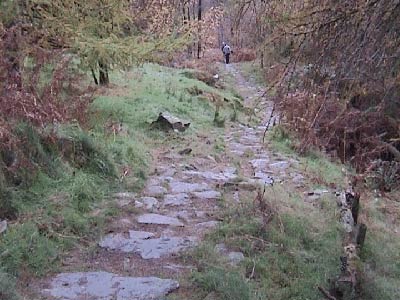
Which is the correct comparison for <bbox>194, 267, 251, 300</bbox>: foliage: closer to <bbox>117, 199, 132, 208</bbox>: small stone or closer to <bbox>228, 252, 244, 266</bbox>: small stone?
<bbox>228, 252, 244, 266</bbox>: small stone

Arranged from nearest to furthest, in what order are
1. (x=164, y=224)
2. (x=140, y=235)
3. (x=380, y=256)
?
(x=140, y=235) → (x=380, y=256) → (x=164, y=224)

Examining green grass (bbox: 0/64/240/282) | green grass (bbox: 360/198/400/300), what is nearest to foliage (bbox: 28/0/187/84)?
green grass (bbox: 0/64/240/282)

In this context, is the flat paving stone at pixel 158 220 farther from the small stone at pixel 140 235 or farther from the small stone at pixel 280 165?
the small stone at pixel 280 165

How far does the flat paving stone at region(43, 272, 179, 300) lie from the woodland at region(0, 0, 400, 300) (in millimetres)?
183

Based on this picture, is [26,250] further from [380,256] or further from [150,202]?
[380,256]

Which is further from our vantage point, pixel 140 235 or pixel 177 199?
pixel 177 199

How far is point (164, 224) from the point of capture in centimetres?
558

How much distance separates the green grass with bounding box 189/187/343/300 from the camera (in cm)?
421

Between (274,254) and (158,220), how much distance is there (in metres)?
1.36

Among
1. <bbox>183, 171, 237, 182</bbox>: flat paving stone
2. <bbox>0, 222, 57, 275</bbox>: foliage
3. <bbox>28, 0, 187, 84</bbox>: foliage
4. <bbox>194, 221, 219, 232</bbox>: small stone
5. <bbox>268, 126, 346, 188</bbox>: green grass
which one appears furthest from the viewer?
<bbox>268, 126, 346, 188</bbox>: green grass

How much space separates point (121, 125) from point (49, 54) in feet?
8.67

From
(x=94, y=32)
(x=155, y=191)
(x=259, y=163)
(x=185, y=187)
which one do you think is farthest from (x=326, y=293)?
(x=94, y=32)

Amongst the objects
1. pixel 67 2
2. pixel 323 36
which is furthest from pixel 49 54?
pixel 323 36

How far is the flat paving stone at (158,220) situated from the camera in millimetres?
5609
